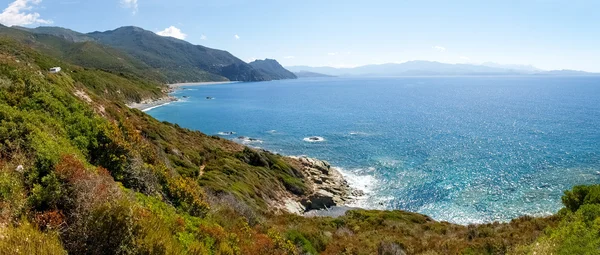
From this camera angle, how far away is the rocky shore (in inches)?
1727

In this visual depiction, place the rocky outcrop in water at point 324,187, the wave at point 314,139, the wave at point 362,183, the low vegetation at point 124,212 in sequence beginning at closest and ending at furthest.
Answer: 1. the low vegetation at point 124,212
2. the rocky outcrop in water at point 324,187
3. the wave at point 362,183
4. the wave at point 314,139

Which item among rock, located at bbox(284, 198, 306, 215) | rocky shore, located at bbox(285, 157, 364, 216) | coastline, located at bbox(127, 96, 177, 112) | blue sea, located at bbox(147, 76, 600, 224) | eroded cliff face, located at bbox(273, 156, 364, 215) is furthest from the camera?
coastline, located at bbox(127, 96, 177, 112)

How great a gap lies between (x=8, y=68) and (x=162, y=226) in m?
15.8

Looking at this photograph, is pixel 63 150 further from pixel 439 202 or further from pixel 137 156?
pixel 439 202

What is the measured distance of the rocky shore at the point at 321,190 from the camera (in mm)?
43875

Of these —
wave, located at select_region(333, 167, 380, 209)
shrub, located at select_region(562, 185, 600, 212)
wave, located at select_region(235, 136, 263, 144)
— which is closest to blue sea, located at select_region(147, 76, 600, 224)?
wave, located at select_region(333, 167, 380, 209)

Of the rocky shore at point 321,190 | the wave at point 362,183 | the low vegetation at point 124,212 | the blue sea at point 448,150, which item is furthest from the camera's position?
the wave at point 362,183

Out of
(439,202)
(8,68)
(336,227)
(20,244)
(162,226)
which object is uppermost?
(8,68)

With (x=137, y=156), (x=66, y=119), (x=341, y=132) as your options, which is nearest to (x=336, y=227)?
(x=137, y=156)

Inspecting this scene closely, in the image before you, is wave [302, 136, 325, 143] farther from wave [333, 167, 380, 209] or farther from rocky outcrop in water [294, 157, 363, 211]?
wave [333, 167, 380, 209]

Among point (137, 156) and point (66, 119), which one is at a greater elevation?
point (66, 119)

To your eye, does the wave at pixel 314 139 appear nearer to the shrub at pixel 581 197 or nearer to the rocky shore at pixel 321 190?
the rocky shore at pixel 321 190

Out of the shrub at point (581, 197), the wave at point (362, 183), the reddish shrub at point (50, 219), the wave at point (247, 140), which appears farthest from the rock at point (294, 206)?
the wave at point (247, 140)

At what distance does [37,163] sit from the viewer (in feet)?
35.2
